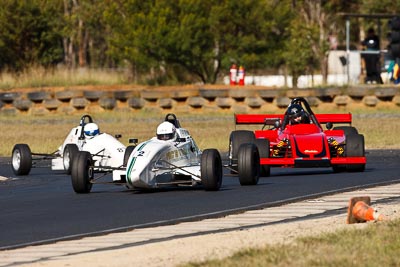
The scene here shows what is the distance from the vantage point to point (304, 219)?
42.9 feet

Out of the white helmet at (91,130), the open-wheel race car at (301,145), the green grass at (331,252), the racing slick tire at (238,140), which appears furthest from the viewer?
the white helmet at (91,130)

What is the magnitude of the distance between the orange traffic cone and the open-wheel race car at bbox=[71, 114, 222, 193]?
4257mm

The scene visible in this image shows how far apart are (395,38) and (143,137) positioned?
689 centimetres

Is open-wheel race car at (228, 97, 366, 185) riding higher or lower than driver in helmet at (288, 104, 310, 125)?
lower

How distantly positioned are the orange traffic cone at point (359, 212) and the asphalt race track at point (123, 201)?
1.90 metres

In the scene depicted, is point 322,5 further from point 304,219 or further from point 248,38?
point 304,219

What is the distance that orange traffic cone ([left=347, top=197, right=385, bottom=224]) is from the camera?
481 inches

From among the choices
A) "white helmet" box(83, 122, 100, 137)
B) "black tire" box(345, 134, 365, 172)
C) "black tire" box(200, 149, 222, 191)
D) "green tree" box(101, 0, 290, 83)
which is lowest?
"black tire" box(200, 149, 222, 191)

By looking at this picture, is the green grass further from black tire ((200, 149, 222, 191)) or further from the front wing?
the front wing

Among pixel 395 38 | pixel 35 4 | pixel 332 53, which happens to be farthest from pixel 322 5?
pixel 395 38

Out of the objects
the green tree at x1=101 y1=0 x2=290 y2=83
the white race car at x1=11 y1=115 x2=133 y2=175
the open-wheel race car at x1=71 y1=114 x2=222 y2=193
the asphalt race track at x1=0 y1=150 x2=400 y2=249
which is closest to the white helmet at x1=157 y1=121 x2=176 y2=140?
the open-wheel race car at x1=71 y1=114 x2=222 y2=193

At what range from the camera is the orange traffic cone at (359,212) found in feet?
40.1

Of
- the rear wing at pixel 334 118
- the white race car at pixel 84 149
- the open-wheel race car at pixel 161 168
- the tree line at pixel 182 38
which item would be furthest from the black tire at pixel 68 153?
the tree line at pixel 182 38

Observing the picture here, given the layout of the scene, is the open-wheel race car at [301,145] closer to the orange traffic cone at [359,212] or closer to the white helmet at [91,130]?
the white helmet at [91,130]
